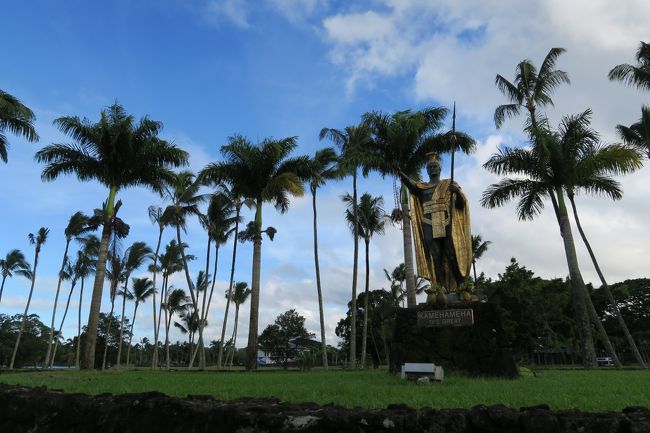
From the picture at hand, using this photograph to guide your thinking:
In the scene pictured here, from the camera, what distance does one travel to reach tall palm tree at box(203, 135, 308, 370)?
1972cm

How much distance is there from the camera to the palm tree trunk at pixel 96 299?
16.1 metres

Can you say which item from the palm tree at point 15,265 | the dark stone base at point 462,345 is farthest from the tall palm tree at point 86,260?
the dark stone base at point 462,345

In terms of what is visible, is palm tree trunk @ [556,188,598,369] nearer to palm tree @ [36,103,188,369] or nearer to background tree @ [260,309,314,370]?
palm tree @ [36,103,188,369]

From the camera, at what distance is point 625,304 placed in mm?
54281

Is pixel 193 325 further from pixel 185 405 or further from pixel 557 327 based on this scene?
pixel 185 405

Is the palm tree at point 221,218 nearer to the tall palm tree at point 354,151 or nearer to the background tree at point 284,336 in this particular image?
the tall palm tree at point 354,151

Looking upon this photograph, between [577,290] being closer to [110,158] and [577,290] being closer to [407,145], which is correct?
[407,145]

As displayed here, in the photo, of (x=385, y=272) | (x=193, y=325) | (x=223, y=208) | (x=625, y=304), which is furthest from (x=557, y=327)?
(x=193, y=325)

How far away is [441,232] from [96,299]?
40.7 ft

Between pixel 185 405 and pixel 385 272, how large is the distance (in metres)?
41.8

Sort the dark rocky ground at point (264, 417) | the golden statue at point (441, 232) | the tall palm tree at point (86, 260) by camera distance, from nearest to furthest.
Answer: the dark rocky ground at point (264, 417) < the golden statue at point (441, 232) < the tall palm tree at point (86, 260)

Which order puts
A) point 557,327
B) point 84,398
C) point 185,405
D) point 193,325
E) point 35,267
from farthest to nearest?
1. point 193,325
2. point 35,267
3. point 557,327
4. point 84,398
5. point 185,405

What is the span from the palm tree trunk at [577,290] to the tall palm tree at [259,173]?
10.5 metres

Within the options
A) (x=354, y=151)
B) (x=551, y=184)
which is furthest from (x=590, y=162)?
(x=354, y=151)
